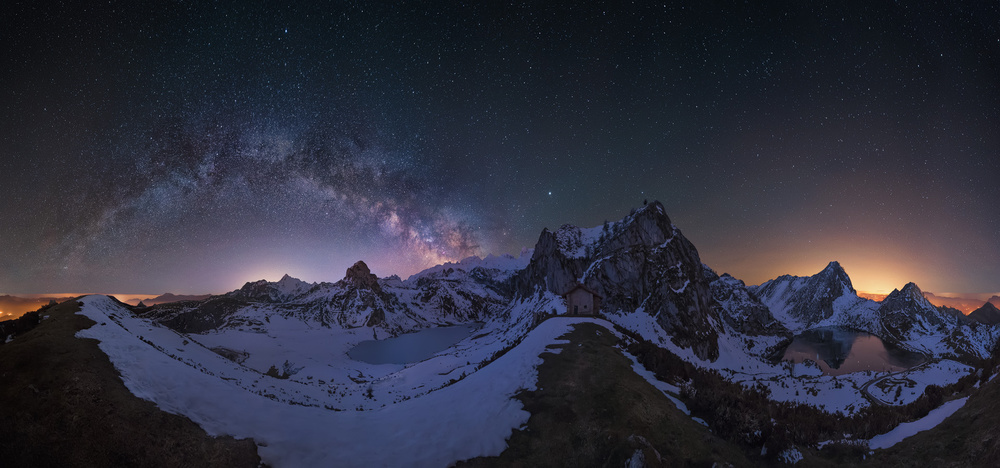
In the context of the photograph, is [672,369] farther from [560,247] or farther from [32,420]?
[560,247]

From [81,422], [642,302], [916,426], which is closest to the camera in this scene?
[81,422]

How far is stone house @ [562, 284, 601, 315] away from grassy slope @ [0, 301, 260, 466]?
4268 centimetres

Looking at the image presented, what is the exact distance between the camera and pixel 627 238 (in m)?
76.7

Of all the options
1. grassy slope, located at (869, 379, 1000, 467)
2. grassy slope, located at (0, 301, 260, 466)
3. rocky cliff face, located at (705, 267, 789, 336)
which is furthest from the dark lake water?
grassy slope, located at (0, 301, 260, 466)

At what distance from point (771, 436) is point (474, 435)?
33.4ft

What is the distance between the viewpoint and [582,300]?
4925 centimetres

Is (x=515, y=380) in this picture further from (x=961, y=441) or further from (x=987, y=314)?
(x=987, y=314)

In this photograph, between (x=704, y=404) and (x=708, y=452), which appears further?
(x=704, y=404)

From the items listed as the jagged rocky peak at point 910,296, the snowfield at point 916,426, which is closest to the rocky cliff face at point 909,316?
the jagged rocky peak at point 910,296

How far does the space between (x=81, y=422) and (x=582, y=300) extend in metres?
46.1

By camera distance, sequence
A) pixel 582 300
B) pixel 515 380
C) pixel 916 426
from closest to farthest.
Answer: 1. pixel 916 426
2. pixel 515 380
3. pixel 582 300

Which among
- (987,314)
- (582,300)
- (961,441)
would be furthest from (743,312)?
(987,314)

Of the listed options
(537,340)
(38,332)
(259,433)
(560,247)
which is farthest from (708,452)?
(560,247)

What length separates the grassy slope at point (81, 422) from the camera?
8664mm
